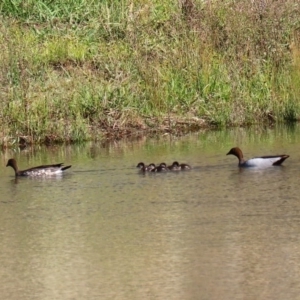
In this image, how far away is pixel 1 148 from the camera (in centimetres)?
1862

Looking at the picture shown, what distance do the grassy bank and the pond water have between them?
78.2 inches

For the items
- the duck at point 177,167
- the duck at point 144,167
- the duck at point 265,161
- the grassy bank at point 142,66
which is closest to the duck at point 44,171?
the duck at point 144,167

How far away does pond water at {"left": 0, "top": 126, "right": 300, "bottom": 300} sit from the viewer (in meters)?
9.42

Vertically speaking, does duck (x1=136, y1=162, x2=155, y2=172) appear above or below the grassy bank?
below

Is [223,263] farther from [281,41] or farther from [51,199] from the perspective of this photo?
[281,41]

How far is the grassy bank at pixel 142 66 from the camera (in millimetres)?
19422

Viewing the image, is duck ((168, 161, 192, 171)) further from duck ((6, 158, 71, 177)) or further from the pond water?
duck ((6, 158, 71, 177))

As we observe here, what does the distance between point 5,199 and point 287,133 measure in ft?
19.9

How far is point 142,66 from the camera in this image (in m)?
20.7

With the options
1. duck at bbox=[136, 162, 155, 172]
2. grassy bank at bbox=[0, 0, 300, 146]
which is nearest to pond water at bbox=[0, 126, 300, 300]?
duck at bbox=[136, 162, 155, 172]

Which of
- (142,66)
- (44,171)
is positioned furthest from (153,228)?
(142,66)

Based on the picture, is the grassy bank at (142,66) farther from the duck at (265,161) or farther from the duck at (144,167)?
the duck at (265,161)

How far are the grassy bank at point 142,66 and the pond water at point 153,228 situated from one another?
78.2 inches

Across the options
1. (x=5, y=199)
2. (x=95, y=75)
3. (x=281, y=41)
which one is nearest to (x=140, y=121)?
(x=95, y=75)
